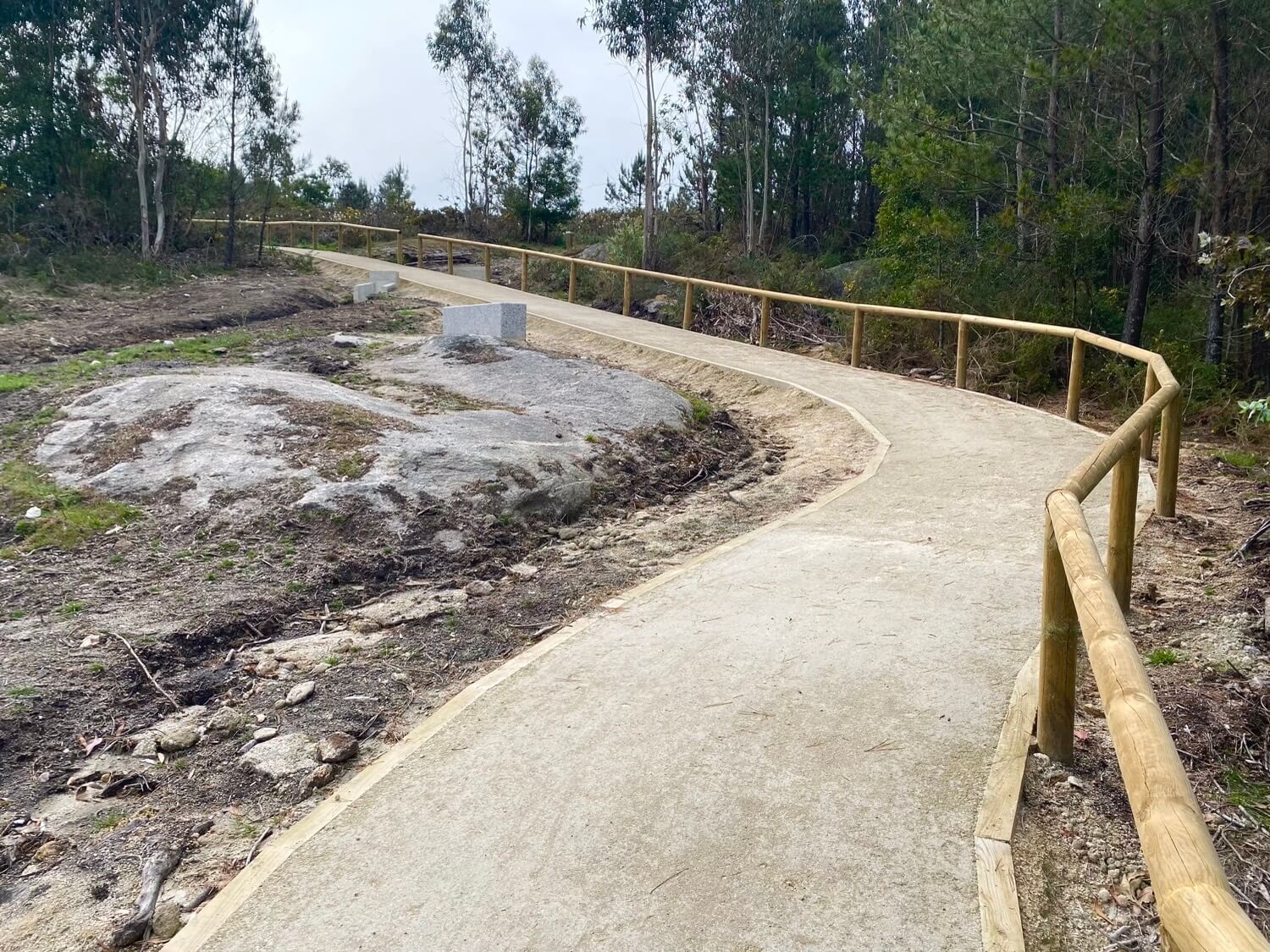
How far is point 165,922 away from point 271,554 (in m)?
3.45

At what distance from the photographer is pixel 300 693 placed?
15.9 ft

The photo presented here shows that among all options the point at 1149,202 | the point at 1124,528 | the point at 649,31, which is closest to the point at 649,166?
the point at 649,31

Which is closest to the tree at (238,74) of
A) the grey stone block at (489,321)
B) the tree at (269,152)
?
the tree at (269,152)

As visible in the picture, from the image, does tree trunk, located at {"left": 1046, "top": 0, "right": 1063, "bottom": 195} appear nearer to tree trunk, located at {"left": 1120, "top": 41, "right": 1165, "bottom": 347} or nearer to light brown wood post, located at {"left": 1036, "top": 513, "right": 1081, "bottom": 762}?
tree trunk, located at {"left": 1120, "top": 41, "right": 1165, "bottom": 347}

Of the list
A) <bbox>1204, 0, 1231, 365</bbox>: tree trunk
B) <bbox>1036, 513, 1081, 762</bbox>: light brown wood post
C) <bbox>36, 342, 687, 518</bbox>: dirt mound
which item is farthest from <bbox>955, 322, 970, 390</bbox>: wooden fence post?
<bbox>1036, 513, 1081, 762</bbox>: light brown wood post

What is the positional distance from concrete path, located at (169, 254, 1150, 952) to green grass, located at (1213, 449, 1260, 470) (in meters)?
4.49

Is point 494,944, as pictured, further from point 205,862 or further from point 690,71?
point 690,71

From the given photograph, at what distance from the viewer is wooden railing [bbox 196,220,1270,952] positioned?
1.58 metres

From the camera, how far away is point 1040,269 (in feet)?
50.8

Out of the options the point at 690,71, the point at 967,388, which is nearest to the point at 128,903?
the point at 967,388

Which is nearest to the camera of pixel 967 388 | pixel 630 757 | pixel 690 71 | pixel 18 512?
pixel 630 757

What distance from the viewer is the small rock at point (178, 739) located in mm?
4496

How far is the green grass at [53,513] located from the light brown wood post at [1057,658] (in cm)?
550

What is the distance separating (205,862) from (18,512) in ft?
14.2
